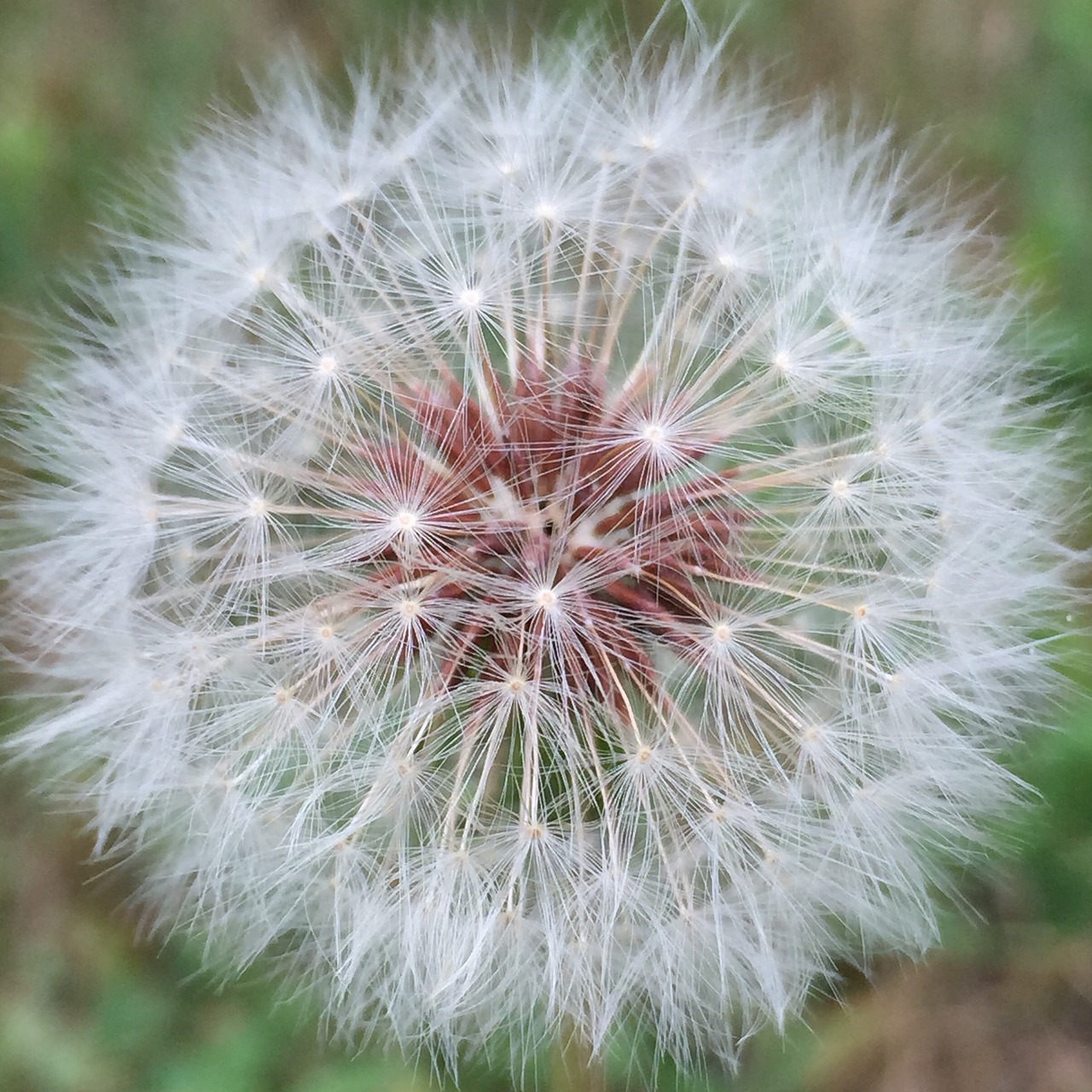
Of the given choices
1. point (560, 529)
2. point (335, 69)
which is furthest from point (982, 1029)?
point (335, 69)

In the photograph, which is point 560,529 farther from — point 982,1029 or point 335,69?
point 982,1029

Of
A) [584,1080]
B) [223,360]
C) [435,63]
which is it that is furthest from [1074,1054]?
[435,63]

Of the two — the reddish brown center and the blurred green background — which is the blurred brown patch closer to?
the blurred green background

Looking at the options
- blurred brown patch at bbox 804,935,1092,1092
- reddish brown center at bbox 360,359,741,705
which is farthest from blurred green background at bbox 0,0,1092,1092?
reddish brown center at bbox 360,359,741,705

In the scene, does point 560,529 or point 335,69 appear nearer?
point 560,529

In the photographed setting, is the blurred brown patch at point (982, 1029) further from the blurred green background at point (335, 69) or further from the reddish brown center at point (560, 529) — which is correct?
the reddish brown center at point (560, 529)

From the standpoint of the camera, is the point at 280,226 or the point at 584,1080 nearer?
the point at 280,226

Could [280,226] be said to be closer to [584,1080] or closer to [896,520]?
[896,520]

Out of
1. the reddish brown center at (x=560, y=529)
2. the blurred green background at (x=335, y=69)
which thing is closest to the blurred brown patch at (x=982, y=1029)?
the blurred green background at (x=335, y=69)
